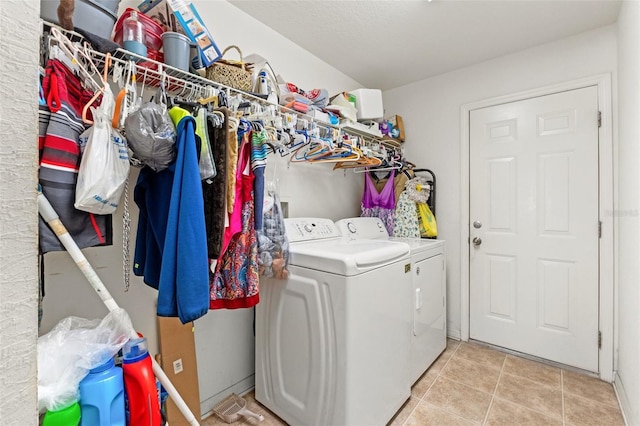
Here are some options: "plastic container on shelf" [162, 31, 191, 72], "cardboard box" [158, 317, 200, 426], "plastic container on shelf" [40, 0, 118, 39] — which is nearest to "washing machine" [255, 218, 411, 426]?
"cardboard box" [158, 317, 200, 426]

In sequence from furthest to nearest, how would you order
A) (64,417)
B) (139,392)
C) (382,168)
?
(382,168)
(139,392)
(64,417)

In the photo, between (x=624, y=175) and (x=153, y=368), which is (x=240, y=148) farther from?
(x=624, y=175)

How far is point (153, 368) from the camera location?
0.92 m

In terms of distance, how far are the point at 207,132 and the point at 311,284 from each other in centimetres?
86

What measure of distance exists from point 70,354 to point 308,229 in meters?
1.30

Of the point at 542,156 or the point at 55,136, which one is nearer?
the point at 55,136

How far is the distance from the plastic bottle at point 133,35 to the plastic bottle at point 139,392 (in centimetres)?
111

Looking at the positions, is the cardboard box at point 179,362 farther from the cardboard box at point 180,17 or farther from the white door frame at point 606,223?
the white door frame at point 606,223

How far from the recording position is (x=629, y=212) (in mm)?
1660

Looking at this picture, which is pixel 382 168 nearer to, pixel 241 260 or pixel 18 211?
pixel 241 260

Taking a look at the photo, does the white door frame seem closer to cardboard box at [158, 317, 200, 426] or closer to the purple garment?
the purple garment

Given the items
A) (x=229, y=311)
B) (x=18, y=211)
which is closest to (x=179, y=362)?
(x=229, y=311)

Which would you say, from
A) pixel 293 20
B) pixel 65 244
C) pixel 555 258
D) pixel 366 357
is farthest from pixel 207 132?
pixel 555 258

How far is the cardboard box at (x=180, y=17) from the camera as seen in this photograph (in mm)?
1243
